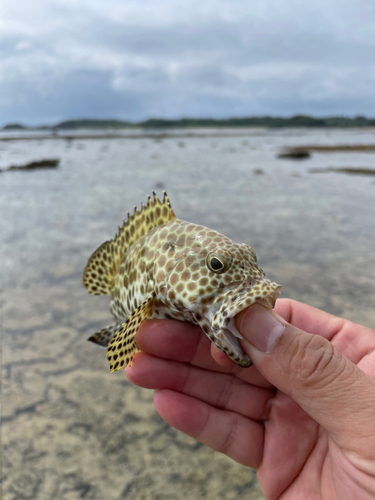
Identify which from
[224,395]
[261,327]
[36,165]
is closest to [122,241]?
[224,395]

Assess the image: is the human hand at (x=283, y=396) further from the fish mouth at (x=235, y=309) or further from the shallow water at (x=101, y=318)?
the shallow water at (x=101, y=318)

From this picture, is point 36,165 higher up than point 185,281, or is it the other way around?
point 36,165

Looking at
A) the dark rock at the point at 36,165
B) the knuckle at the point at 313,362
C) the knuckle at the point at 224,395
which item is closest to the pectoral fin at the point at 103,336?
the knuckle at the point at 224,395

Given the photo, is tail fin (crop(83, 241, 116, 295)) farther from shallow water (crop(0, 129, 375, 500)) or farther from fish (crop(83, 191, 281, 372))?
shallow water (crop(0, 129, 375, 500))

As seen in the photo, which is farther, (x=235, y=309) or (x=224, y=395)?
(x=224, y=395)

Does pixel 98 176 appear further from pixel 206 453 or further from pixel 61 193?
pixel 206 453

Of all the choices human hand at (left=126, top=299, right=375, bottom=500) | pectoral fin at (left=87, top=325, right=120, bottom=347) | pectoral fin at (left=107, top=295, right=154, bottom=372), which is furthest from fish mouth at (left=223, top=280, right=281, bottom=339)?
pectoral fin at (left=87, top=325, right=120, bottom=347)

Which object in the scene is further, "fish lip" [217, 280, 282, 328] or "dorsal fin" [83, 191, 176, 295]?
"dorsal fin" [83, 191, 176, 295]

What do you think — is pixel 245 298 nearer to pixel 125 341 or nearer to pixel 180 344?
pixel 180 344
